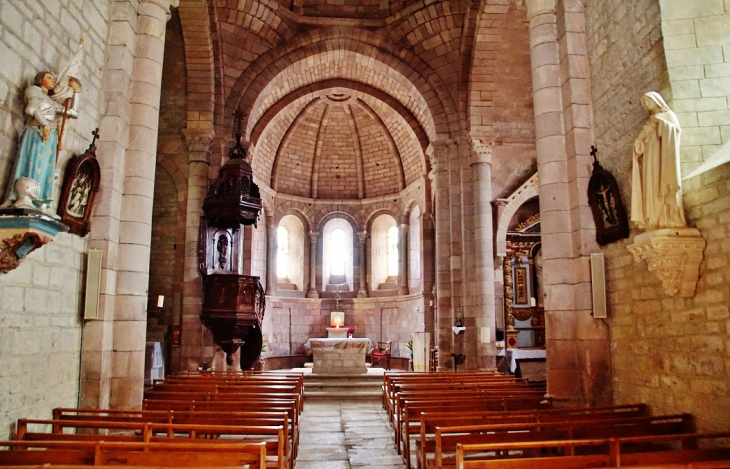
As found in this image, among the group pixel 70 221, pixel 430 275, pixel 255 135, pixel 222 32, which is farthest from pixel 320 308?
pixel 70 221

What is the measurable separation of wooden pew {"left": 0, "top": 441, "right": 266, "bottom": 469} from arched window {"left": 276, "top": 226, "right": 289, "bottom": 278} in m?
17.2

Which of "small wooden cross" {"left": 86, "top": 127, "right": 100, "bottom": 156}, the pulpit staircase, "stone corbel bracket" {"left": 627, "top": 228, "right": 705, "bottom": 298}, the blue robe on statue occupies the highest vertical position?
"small wooden cross" {"left": 86, "top": 127, "right": 100, "bottom": 156}

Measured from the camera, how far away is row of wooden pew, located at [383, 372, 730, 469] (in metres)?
4.20

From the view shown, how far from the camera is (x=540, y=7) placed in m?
8.36

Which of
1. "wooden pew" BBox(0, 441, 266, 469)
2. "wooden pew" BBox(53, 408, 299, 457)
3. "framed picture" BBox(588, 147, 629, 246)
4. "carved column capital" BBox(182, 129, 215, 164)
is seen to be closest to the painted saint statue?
"wooden pew" BBox(0, 441, 266, 469)

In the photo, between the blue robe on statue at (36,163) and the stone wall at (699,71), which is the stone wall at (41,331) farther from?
the stone wall at (699,71)

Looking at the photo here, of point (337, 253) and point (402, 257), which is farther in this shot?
point (337, 253)

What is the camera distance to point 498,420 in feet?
19.7

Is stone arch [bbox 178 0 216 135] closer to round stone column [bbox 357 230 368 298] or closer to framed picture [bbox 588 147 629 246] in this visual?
round stone column [bbox 357 230 368 298]

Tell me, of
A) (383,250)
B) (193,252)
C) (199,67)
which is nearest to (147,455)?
(193,252)

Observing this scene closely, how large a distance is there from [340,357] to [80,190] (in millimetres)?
9061

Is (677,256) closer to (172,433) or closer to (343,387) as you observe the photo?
(172,433)

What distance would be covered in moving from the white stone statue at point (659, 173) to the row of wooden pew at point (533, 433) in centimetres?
191

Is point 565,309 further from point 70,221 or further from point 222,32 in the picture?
point 222,32
